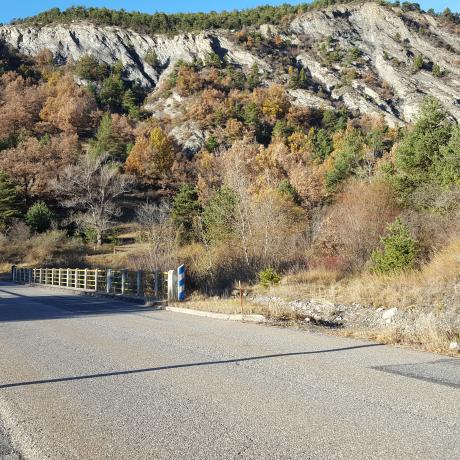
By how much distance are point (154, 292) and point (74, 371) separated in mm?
12190

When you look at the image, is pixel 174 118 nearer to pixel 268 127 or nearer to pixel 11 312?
pixel 268 127

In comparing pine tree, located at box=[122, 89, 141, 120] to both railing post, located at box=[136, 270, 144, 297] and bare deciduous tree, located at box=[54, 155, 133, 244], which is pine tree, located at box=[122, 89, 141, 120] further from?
railing post, located at box=[136, 270, 144, 297]

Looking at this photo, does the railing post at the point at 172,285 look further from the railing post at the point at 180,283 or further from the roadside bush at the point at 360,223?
the roadside bush at the point at 360,223

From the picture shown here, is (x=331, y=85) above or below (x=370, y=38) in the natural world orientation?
below

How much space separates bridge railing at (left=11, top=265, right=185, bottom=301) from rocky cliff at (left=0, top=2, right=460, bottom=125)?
310ft

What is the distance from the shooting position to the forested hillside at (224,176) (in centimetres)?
2252

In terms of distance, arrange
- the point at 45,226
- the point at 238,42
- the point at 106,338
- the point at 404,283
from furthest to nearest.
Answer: the point at 238,42
the point at 45,226
the point at 404,283
the point at 106,338

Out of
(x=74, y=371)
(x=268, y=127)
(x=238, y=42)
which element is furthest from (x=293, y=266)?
(x=238, y=42)

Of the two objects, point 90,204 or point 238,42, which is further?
point 238,42

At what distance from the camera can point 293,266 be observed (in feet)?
74.6

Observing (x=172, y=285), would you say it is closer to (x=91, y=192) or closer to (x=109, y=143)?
(x=91, y=192)

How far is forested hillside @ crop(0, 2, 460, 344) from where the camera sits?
2252cm

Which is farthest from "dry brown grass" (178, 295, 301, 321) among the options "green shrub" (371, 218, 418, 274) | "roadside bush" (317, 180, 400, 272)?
"roadside bush" (317, 180, 400, 272)

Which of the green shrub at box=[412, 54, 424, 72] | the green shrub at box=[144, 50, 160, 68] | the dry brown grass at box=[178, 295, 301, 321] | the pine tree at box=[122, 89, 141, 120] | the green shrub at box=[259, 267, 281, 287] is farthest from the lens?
the green shrub at box=[144, 50, 160, 68]
